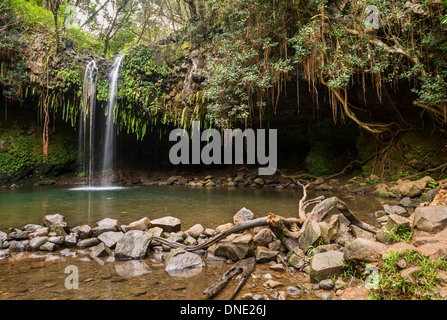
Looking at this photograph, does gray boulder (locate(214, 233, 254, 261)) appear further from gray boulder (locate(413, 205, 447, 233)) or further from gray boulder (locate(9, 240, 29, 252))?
gray boulder (locate(9, 240, 29, 252))

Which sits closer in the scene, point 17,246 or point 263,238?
point 263,238

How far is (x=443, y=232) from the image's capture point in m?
2.45

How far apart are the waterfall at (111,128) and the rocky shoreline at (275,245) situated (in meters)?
8.86

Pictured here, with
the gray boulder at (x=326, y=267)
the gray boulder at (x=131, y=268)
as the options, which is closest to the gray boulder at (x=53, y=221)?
the gray boulder at (x=131, y=268)

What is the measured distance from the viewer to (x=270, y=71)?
8227mm

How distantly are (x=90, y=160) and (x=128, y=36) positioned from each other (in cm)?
829

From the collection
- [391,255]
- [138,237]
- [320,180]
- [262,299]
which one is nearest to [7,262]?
[138,237]

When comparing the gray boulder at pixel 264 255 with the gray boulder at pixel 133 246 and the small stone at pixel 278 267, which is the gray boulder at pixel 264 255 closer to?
the small stone at pixel 278 267

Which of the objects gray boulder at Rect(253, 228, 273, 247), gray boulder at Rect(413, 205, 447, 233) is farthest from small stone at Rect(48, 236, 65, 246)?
gray boulder at Rect(413, 205, 447, 233)

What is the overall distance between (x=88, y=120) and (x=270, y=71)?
394 inches

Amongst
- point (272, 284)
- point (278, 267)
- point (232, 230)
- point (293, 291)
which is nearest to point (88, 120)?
point (232, 230)

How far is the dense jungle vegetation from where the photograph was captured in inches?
262

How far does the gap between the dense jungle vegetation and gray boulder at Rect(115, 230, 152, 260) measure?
5.41 meters

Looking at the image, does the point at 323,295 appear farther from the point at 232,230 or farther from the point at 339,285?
the point at 232,230
